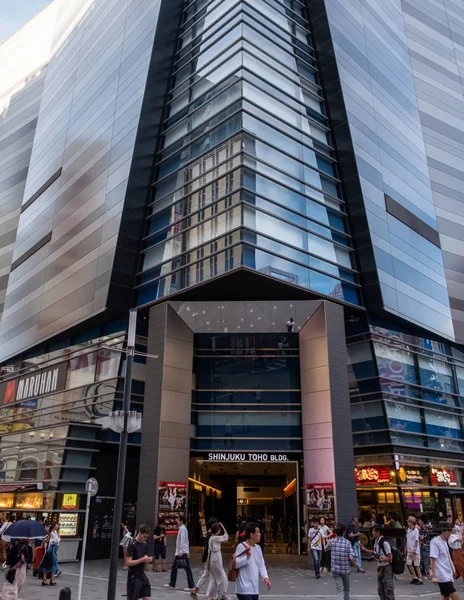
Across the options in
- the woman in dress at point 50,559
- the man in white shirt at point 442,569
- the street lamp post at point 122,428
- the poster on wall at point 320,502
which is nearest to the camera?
the man in white shirt at point 442,569

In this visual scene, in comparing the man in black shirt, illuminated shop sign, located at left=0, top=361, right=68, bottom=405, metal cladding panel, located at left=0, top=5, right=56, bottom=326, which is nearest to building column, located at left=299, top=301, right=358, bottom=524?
illuminated shop sign, located at left=0, top=361, right=68, bottom=405

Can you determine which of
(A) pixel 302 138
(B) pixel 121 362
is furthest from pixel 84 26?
(B) pixel 121 362

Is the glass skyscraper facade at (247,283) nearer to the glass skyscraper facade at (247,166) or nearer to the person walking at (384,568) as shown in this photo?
the glass skyscraper facade at (247,166)

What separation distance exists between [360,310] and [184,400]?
9892 millimetres

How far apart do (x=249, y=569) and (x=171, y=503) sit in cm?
1611

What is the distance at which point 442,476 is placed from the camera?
1112 inches

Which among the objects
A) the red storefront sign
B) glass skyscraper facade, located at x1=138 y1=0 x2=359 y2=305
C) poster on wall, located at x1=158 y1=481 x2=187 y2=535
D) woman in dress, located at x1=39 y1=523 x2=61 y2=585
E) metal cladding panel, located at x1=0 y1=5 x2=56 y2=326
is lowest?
woman in dress, located at x1=39 y1=523 x2=61 y2=585

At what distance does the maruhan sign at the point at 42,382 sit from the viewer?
3144 cm

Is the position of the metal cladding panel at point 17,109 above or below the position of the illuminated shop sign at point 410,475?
above

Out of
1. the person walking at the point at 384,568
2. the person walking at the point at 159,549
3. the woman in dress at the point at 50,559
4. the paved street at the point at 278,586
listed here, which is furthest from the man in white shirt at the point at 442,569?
the woman in dress at the point at 50,559

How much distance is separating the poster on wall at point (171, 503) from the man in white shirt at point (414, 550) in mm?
9887

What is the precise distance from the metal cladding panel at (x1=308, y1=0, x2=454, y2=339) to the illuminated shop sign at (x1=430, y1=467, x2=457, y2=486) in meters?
7.54

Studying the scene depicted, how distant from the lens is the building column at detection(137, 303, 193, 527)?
2372cm

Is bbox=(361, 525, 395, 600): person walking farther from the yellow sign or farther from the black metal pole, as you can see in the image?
the yellow sign
